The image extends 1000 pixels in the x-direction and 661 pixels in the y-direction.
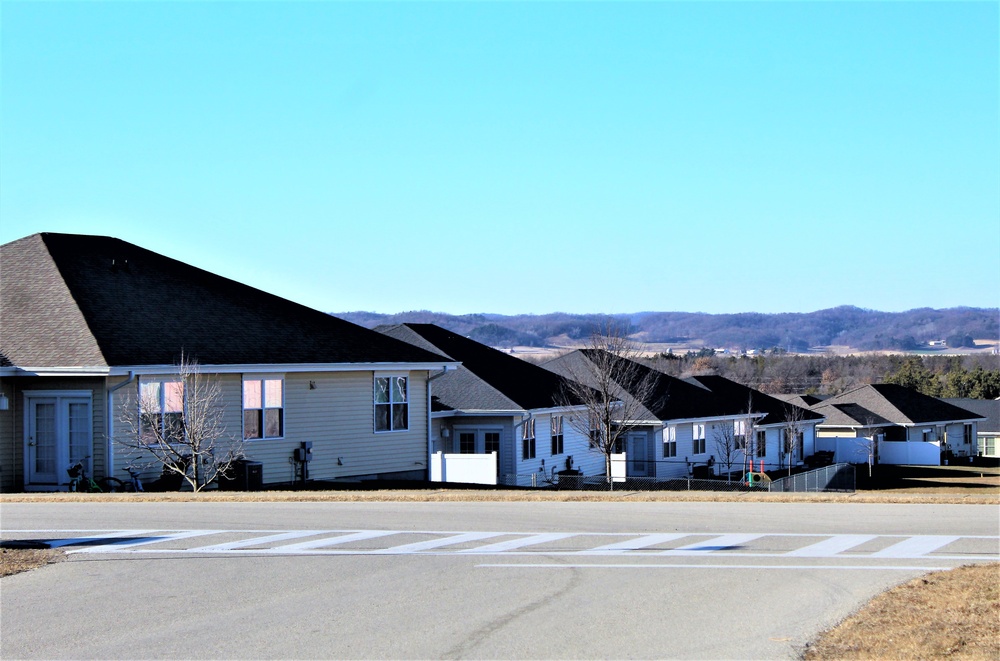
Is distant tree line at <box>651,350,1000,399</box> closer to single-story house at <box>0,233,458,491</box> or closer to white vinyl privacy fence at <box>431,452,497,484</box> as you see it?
white vinyl privacy fence at <box>431,452,497,484</box>

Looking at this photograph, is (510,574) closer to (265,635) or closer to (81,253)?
(265,635)

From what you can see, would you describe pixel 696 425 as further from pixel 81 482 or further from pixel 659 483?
pixel 81 482

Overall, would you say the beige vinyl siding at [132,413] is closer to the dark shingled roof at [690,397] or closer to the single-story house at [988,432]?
the dark shingled roof at [690,397]

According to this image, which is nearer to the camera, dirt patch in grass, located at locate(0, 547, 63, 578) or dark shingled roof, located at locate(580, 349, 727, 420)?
dirt patch in grass, located at locate(0, 547, 63, 578)

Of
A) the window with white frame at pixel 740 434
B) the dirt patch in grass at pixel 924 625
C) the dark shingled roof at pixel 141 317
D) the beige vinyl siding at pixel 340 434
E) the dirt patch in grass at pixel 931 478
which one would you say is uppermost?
the dark shingled roof at pixel 141 317

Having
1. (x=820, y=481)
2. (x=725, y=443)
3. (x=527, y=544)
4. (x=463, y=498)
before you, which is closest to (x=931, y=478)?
(x=725, y=443)

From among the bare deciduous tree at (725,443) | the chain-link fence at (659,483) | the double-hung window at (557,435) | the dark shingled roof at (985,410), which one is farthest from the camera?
the dark shingled roof at (985,410)

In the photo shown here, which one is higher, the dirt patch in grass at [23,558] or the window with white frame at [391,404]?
the window with white frame at [391,404]

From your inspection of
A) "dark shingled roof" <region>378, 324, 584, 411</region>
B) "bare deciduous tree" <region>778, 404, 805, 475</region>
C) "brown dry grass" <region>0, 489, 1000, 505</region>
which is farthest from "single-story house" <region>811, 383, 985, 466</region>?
"brown dry grass" <region>0, 489, 1000, 505</region>

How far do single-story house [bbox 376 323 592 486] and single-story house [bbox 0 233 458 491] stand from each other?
4596mm

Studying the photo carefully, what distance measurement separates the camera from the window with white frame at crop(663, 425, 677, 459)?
4550cm

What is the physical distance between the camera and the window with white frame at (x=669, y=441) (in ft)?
149

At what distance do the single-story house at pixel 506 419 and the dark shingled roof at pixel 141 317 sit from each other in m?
5.03

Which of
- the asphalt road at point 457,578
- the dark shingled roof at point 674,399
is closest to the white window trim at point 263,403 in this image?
the asphalt road at point 457,578
